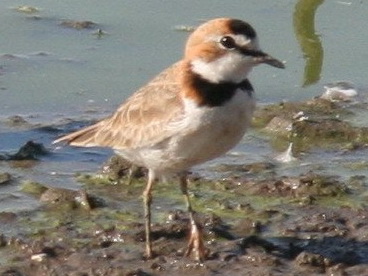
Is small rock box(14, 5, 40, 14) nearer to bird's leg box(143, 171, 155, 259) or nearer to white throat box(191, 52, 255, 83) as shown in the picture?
bird's leg box(143, 171, 155, 259)

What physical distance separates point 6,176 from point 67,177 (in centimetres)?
41

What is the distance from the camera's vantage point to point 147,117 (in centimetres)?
771

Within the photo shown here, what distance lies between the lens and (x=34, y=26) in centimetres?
1212

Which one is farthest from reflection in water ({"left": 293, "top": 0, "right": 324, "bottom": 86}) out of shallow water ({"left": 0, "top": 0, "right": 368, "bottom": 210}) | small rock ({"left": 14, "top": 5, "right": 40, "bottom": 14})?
small rock ({"left": 14, "top": 5, "right": 40, "bottom": 14})

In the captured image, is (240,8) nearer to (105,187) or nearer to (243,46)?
(105,187)

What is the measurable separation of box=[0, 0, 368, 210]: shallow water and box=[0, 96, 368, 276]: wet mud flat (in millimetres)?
490

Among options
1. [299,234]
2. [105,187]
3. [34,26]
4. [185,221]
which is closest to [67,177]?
[105,187]

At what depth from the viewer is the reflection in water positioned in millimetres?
A: 11375

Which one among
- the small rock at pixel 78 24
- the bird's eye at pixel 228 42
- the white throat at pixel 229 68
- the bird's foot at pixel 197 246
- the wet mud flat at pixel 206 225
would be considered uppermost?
the bird's eye at pixel 228 42

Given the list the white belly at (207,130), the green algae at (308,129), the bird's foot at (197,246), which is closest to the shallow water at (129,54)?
the green algae at (308,129)

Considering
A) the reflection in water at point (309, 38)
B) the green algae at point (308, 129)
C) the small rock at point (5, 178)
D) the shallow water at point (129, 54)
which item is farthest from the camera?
the reflection in water at point (309, 38)

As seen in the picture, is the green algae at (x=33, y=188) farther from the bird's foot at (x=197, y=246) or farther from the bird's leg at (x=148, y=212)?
the bird's foot at (x=197, y=246)

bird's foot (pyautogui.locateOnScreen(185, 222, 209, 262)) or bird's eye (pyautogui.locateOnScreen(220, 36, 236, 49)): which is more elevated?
bird's eye (pyautogui.locateOnScreen(220, 36, 236, 49))

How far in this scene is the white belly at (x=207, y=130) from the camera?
727cm
